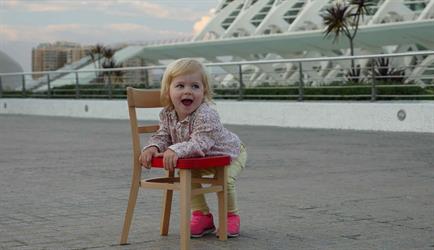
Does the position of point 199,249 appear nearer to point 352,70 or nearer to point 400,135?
point 400,135

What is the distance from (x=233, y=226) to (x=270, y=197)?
6.78ft

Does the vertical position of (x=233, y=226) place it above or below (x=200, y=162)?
below

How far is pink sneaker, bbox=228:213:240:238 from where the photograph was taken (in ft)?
19.1

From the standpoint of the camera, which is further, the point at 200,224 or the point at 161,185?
the point at 200,224

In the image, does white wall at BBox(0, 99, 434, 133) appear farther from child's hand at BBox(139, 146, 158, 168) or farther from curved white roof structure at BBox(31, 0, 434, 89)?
child's hand at BBox(139, 146, 158, 168)

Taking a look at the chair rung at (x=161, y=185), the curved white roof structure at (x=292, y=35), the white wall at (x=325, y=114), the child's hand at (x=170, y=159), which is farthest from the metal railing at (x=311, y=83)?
Result: the child's hand at (x=170, y=159)

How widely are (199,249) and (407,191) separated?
319 centimetres

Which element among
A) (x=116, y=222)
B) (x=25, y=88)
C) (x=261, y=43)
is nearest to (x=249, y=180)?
(x=116, y=222)

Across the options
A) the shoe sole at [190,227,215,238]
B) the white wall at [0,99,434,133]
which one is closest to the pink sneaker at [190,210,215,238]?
the shoe sole at [190,227,215,238]

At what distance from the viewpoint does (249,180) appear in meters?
9.27

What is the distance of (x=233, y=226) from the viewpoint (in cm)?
583

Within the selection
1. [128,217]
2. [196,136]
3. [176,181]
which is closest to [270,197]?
[176,181]

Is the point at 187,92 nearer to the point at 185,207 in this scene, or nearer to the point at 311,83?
the point at 185,207

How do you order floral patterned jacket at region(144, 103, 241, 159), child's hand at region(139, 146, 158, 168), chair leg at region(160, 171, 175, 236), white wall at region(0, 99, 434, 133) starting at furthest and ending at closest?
white wall at region(0, 99, 434, 133), chair leg at region(160, 171, 175, 236), child's hand at region(139, 146, 158, 168), floral patterned jacket at region(144, 103, 241, 159)
